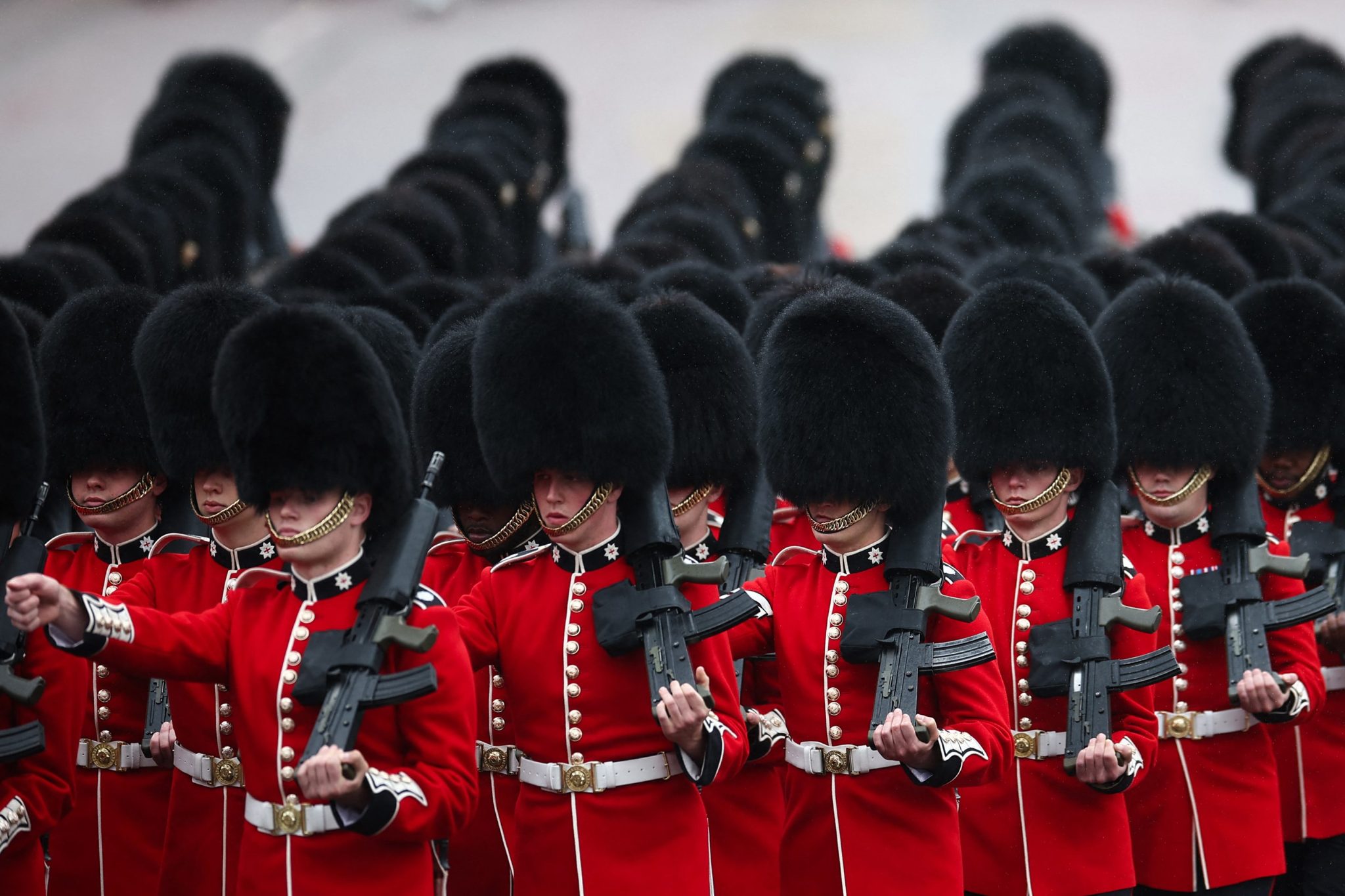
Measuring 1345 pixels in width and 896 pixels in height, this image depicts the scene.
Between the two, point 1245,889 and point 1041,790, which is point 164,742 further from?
point 1245,889

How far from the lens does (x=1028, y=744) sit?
12.2 ft

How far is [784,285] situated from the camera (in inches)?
212

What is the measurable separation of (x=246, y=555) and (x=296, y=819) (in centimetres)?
84

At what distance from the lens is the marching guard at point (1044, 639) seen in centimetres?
362

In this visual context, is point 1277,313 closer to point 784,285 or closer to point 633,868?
point 784,285

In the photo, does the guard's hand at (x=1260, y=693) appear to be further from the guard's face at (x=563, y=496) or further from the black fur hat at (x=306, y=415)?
the black fur hat at (x=306, y=415)

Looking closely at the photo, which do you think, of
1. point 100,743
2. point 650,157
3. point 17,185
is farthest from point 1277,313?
point 650,157

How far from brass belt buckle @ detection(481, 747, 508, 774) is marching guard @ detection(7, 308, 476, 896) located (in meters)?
0.85

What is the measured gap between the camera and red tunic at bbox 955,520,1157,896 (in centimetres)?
362

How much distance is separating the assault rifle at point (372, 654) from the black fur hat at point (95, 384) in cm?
124

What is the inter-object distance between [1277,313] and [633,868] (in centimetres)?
278

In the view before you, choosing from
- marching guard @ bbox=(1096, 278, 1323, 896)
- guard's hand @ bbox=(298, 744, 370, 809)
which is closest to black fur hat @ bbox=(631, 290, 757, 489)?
marching guard @ bbox=(1096, 278, 1323, 896)

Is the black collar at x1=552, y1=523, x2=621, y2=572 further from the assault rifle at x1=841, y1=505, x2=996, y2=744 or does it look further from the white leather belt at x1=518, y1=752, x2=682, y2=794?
the assault rifle at x1=841, y1=505, x2=996, y2=744

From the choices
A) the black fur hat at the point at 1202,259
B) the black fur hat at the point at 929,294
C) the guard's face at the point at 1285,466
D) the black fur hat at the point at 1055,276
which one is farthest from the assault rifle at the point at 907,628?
the black fur hat at the point at 1202,259
